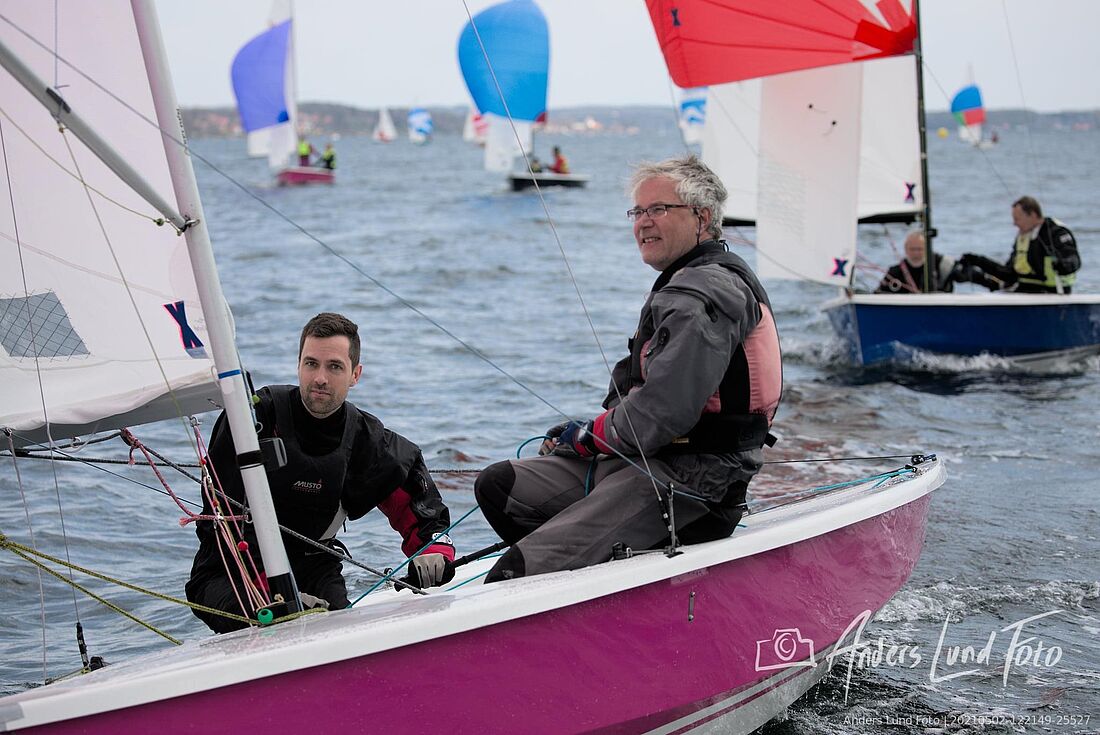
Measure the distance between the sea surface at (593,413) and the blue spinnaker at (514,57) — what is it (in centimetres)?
780

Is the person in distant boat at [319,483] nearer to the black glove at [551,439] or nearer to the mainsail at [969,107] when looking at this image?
the black glove at [551,439]

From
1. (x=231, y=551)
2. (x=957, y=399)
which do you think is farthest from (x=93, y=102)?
(x=957, y=399)

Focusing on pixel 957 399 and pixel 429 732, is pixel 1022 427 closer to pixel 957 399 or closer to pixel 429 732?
pixel 957 399

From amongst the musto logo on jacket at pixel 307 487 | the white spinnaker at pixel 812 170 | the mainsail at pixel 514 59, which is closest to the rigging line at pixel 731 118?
the white spinnaker at pixel 812 170

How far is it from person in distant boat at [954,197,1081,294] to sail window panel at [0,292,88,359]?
6887 millimetres

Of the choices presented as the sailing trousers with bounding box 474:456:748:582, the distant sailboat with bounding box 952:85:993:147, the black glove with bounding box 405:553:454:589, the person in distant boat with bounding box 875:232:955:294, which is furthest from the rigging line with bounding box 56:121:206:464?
the distant sailboat with bounding box 952:85:993:147

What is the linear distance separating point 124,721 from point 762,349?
4.72ft

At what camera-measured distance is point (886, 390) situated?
25.9 ft

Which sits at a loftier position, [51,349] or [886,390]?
[51,349]

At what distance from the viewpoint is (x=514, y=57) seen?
23.6 metres

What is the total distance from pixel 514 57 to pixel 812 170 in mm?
16133

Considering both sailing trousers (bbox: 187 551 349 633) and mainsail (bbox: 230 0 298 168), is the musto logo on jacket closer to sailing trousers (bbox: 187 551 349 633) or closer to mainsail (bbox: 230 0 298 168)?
sailing trousers (bbox: 187 551 349 633)

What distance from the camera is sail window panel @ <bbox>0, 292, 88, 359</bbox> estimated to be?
2.86m

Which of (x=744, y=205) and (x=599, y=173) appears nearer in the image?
(x=744, y=205)
